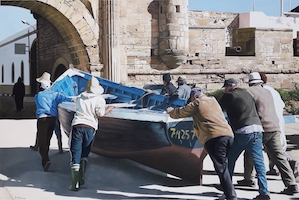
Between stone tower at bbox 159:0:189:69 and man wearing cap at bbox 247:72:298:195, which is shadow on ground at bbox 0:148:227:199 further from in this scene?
stone tower at bbox 159:0:189:69

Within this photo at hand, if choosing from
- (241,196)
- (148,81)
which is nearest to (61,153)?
(241,196)

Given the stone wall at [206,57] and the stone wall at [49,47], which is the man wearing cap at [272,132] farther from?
the stone wall at [49,47]

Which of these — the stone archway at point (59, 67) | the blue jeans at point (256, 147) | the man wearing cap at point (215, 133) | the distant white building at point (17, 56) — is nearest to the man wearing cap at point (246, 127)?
the blue jeans at point (256, 147)

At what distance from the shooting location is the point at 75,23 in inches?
467

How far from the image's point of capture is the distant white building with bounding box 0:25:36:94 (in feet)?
75.7

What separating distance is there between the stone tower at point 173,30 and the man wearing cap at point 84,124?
722 centimetres

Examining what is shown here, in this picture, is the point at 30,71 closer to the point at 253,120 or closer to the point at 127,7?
the point at 127,7

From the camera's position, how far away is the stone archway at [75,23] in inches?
458

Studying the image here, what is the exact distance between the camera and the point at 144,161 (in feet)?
20.3

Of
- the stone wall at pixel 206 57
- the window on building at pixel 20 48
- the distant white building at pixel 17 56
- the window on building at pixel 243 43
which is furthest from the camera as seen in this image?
the window on building at pixel 20 48

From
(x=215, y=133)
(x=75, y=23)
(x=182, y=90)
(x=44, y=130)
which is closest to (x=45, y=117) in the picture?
(x=44, y=130)

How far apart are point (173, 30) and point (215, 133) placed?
8038 millimetres

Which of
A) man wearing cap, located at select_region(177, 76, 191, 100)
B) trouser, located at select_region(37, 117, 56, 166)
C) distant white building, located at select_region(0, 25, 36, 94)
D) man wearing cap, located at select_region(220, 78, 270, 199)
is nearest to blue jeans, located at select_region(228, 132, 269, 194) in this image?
man wearing cap, located at select_region(220, 78, 270, 199)

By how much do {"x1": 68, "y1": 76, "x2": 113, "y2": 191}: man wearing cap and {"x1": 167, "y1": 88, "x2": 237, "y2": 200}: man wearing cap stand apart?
3.64 ft
